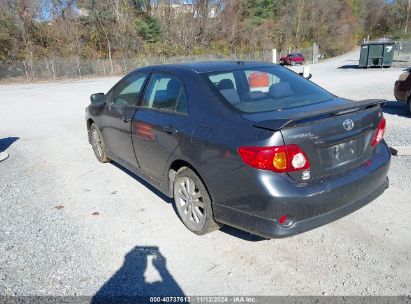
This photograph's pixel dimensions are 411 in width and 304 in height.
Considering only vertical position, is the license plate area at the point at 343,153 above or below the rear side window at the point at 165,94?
below

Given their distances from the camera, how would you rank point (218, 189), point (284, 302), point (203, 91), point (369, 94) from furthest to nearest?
point (369, 94)
point (203, 91)
point (218, 189)
point (284, 302)

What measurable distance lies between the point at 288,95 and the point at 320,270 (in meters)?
1.62

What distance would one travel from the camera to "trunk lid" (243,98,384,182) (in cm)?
256

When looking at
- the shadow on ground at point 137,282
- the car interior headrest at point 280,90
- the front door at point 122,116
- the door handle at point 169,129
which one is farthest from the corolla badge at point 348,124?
the front door at point 122,116

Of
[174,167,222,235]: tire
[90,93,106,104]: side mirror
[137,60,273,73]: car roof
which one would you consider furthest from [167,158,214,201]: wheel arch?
[90,93,106,104]: side mirror

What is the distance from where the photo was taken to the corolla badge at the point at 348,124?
278 cm

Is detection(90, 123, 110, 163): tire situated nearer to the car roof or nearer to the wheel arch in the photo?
the car roof

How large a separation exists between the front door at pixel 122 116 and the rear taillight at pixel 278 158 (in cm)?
205

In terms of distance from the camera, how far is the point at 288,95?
11.1ft

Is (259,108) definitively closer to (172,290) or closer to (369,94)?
(172,290)

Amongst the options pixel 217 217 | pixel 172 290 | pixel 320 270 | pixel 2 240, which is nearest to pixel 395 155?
pixel 320 270

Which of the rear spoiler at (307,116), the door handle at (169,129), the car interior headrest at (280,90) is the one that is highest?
the car interior headrest at (280,90)

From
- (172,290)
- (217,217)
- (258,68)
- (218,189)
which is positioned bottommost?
(172,290)

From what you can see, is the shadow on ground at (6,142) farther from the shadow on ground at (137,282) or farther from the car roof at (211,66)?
the shadow on ground at (137,282)
